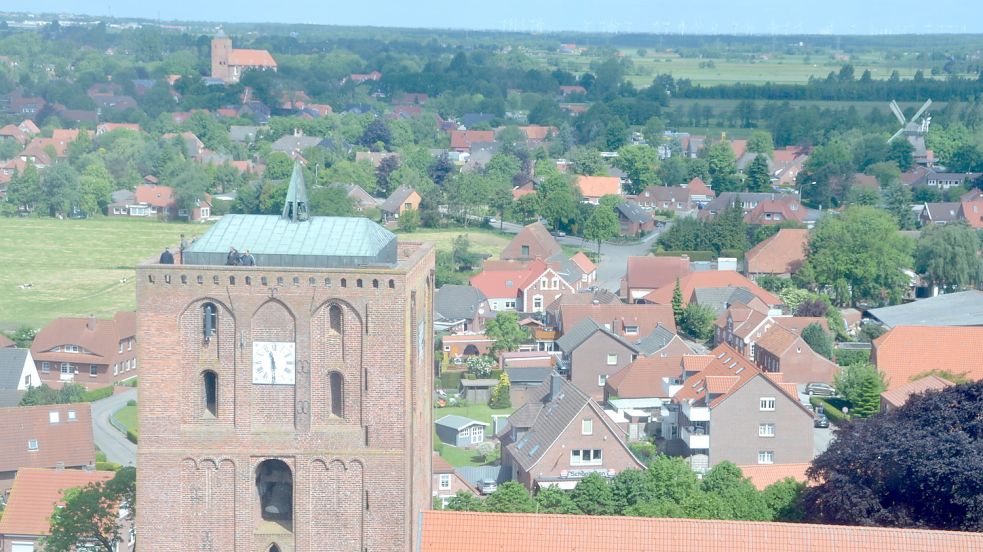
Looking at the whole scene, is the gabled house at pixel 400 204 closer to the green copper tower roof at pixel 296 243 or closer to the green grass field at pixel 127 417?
the green grass field at pixel 127 417

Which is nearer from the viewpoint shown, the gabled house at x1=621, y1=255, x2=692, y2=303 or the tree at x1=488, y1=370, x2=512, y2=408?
the tree at x1=488, y1=370, x2=512, y2=408

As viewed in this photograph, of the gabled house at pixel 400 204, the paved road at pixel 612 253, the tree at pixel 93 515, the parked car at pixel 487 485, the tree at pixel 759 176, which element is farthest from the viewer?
the tree at pixel 759 176

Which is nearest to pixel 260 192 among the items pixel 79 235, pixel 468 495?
pixel 79 235

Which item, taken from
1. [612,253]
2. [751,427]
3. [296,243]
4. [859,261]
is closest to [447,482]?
[751,427]

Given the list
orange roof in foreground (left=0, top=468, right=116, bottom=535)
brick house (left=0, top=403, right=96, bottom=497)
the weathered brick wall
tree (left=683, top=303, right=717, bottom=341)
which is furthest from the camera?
tree (left=683, top=303, right=717, bottom=341)

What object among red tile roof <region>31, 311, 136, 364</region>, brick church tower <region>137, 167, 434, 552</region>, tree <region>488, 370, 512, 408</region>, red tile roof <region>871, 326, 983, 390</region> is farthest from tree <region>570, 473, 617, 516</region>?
red tile roof <region>31, 311, 136, 364</region>

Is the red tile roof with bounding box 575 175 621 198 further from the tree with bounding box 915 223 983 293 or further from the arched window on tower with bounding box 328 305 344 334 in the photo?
the arched window on tower with bounding box 328 305 344 334

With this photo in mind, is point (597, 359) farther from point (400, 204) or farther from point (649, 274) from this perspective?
point (400, 204)

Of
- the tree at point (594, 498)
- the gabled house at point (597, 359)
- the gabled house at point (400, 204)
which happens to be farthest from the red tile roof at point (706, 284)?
the tree at point (594, 498)
